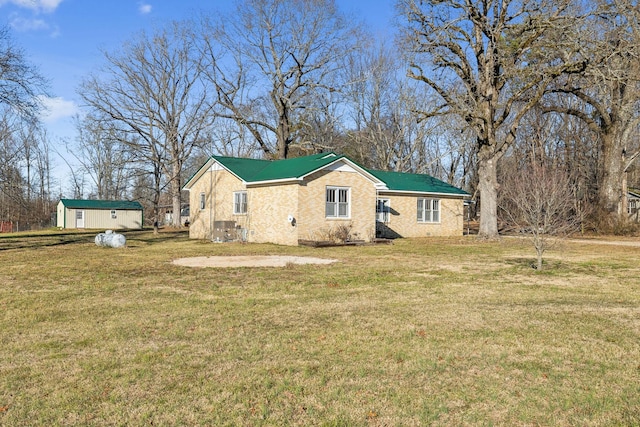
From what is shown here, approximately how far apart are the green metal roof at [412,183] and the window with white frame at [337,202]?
4.85 meters

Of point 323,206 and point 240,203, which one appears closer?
point 323,206

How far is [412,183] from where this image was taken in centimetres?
3017

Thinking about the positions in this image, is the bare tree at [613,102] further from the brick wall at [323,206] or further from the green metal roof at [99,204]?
the green metal roof at [99,204]

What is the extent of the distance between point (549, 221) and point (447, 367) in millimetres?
8836

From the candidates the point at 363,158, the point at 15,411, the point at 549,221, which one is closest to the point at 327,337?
the point at 15,411

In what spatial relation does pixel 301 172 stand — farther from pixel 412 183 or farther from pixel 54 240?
pixel 54 240

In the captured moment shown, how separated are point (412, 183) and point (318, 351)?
83.1 ft

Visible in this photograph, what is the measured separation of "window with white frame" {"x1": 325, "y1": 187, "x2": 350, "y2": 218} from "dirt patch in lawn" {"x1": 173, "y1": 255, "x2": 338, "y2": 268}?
21.6ft

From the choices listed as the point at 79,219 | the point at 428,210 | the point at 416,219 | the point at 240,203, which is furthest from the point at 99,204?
the point at 428,210

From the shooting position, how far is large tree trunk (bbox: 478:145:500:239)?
2495cm

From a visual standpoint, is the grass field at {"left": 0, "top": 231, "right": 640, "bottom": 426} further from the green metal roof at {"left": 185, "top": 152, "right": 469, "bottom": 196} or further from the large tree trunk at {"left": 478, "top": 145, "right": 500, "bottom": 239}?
the large tree trunk at {"left": 478, "top": 145, "right": 500, "bottom": 239}

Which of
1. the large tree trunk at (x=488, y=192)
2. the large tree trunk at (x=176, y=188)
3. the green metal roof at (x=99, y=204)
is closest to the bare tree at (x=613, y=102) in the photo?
the large tree trunk at (x=488, y=192)

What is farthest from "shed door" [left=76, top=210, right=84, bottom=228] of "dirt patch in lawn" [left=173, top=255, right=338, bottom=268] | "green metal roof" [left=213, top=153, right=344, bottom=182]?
"dirt patch in lawn" [left=173, top=255, right=338, bottom=268]

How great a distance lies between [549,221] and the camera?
41.5 ft
